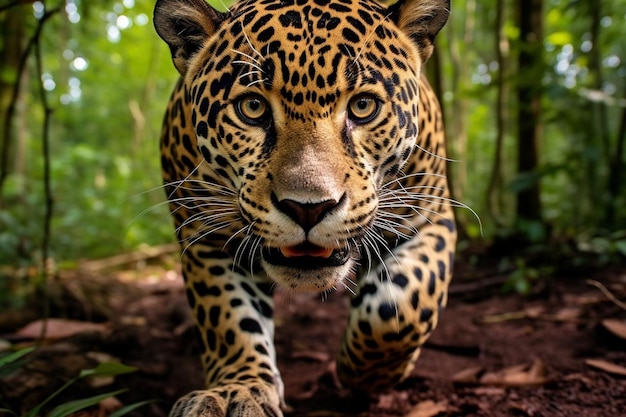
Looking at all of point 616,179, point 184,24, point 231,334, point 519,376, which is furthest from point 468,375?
point 616,179

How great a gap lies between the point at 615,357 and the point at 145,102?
44.3ft

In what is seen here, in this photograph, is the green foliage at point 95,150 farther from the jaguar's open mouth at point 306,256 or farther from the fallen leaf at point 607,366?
the fallen leaf at point 607,366

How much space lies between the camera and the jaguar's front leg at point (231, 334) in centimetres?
227

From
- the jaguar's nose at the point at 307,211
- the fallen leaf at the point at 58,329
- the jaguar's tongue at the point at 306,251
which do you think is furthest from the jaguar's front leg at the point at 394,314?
the fallen leaf at the point at 58,329

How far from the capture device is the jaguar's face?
2045 millimetres

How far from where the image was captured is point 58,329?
4156 mm

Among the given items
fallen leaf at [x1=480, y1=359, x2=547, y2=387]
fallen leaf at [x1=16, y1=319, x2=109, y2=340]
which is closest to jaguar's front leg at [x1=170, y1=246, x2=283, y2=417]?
→ fallen leaf at [x1=480, y1=359, x2=547, y2=387]

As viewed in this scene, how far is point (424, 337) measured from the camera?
2625mm

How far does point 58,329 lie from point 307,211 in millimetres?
3079

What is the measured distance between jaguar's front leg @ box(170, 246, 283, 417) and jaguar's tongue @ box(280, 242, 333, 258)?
638 mm

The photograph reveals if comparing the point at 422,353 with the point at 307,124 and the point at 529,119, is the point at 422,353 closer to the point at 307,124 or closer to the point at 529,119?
the point at 307,124

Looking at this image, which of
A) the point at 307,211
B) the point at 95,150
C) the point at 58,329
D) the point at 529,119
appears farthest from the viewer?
the point at 95,150

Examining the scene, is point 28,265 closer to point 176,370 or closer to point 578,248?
point 176,370

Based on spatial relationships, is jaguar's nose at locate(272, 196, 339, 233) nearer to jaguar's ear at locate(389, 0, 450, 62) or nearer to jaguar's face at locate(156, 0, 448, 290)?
jaguar's face at locate(156, 0, 448, 290)
